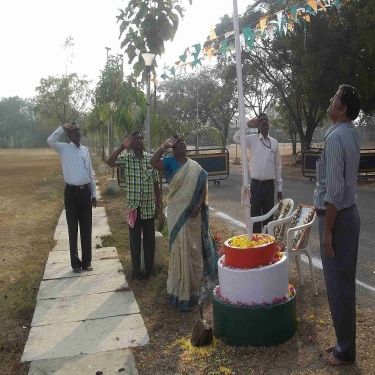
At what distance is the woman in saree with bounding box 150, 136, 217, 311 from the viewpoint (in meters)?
4.61

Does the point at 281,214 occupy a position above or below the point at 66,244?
above

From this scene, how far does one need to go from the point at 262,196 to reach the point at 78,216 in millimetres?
2363

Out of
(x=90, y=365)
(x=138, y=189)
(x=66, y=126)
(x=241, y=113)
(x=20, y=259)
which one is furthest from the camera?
(x=20, y=259)

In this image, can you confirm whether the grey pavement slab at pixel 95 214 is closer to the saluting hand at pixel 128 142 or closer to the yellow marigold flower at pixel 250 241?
the saluting hand at pixel 128 142

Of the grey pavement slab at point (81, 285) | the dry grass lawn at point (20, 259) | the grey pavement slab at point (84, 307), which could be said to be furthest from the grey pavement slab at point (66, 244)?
the grey pavement slab at point (84, 307)

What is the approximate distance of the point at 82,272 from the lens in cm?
610

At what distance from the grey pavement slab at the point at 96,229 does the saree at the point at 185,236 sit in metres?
4.09

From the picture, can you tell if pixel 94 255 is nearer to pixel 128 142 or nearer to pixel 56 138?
pixel 56 138

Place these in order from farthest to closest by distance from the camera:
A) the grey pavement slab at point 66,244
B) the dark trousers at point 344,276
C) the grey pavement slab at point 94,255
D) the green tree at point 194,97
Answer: the green tree at point 194,97 → the grey pavement slab at point 66,244 → the grey pavement slab at point 94,255 → the dark trousers at point 344,276

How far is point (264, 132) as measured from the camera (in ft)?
18.9

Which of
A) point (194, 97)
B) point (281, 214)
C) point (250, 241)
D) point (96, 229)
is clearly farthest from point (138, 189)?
point (194, 97)

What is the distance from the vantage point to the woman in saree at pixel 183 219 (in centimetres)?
461

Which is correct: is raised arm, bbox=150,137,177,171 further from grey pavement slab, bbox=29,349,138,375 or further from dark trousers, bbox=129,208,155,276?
grey pavement slab, bbox=29,349,138,375

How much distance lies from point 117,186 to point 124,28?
25.1 feet
